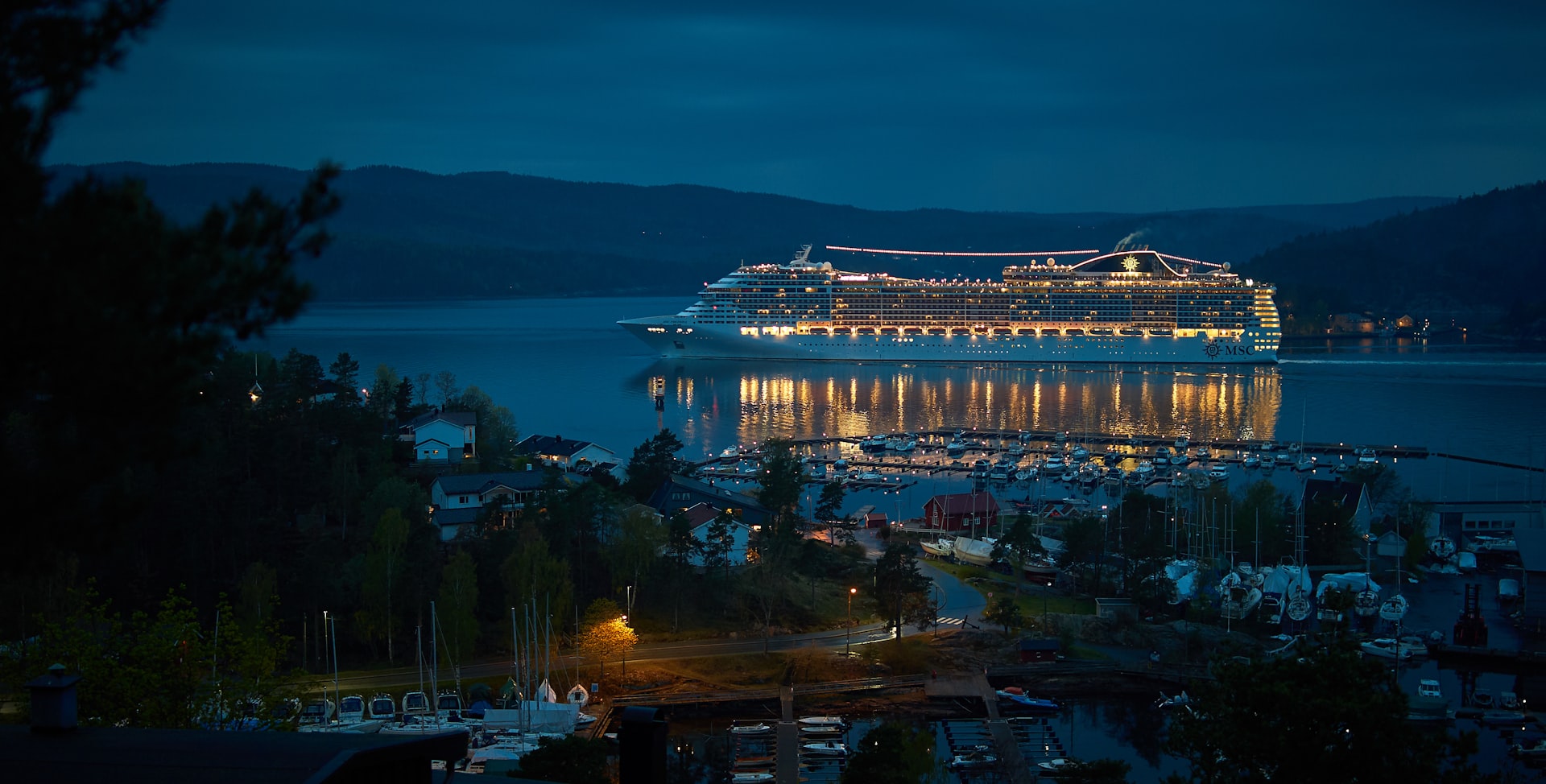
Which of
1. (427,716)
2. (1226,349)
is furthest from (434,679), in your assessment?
(1226,349)

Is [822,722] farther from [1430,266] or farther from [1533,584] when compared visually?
[1430,266]

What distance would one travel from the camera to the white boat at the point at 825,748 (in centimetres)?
802

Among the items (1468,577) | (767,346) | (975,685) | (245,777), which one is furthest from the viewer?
(767,346)

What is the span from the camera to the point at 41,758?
3174mm

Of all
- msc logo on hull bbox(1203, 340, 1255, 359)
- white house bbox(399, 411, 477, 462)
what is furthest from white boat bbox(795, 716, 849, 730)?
msc logo on hull bbox(1203, 340, 1255, 359)

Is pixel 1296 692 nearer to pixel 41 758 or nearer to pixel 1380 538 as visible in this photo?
pixel 41 758

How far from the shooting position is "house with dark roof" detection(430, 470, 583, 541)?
41.6 feet

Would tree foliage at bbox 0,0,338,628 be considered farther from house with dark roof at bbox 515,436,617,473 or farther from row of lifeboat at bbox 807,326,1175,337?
row of lifeboat at bbox 807,326,1175,337

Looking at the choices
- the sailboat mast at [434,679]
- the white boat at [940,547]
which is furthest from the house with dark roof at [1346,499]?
the sailboat mast at [434,679]

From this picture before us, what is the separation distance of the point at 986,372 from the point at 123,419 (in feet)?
115

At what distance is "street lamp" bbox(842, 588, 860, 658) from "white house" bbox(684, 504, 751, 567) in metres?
1.22

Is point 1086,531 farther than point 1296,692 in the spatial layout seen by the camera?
Yes

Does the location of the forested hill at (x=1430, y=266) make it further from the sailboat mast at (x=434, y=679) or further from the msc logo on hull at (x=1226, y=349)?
the sailboat mast at (x=434, y=679)

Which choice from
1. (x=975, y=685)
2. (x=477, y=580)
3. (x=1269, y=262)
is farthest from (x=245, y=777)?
(x=1269, y=262)
